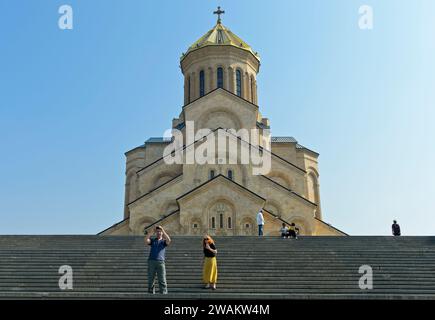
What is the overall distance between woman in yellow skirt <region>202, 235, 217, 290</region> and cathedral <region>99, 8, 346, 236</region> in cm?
1095

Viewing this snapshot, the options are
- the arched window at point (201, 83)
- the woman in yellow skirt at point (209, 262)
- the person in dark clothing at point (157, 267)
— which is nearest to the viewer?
the person in dark clothing at point (157, 267)

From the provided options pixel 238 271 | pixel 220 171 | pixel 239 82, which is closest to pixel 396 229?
pixel 220 171

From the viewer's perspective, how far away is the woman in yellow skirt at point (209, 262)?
8641mm

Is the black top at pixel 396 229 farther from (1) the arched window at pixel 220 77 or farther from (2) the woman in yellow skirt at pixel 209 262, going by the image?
(1) the arched window at pixel 220 77

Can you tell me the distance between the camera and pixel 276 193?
2239 cm

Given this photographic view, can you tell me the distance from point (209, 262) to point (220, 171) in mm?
14154

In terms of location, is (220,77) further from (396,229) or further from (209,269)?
(209,269)

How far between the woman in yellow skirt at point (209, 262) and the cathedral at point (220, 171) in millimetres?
10948

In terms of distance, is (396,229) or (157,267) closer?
(157,267)

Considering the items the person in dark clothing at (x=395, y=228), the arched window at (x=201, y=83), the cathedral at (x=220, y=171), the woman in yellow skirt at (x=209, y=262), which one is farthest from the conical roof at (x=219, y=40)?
the woman in yellow skirt at (x=209, y=262)

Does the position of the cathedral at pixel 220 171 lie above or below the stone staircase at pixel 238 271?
above

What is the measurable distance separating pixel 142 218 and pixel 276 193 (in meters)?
6.76

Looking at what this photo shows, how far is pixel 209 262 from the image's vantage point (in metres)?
8.83
